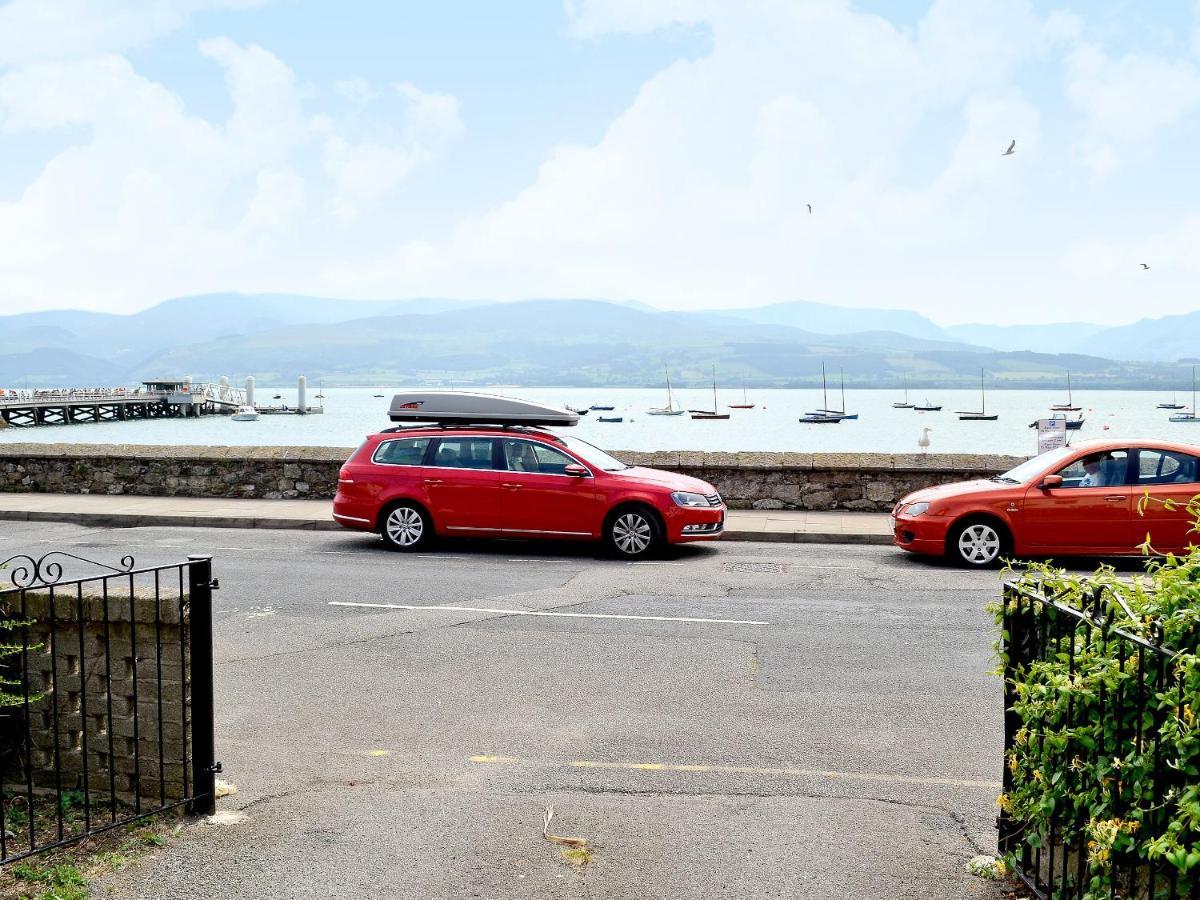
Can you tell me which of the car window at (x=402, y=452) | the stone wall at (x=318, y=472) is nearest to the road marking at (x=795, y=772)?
the car window at (x=402, y=452)

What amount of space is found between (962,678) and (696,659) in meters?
2.00

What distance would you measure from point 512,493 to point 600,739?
845cm

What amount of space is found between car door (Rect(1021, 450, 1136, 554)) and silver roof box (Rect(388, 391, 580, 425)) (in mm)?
6333

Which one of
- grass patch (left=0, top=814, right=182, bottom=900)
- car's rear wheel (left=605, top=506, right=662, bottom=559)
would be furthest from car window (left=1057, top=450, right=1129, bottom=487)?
grass patch (left=0, top=814, right=182, bottom=900)

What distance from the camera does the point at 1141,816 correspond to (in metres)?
3.46

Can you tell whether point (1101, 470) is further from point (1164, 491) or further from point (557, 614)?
point (557, 614)

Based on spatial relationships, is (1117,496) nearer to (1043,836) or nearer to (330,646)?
(330,646)

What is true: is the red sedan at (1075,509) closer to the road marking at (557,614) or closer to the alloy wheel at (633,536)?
the alloy wheel at (633,536)

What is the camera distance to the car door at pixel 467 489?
1523cm

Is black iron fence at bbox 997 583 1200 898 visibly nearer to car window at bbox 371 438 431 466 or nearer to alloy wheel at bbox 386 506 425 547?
alloy wheel at bbox 386 506 425 547

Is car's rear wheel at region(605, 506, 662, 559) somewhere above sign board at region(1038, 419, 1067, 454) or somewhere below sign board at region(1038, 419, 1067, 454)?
below

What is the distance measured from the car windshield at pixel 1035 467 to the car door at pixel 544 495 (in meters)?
5.28

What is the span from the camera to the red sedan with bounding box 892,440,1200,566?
44.7 ft

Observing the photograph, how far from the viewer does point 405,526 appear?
1544 cm
